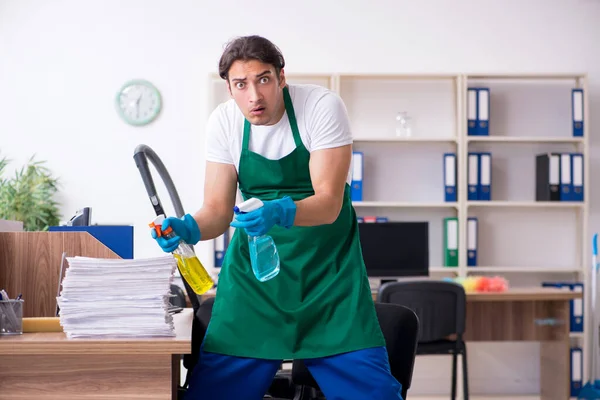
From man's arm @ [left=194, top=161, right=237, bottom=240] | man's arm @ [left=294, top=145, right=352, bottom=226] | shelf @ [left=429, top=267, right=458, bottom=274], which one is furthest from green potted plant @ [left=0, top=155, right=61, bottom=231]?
man's arm @ [left=294, top=145, right=352, bottom=226]

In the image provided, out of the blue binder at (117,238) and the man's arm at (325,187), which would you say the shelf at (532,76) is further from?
the man's arm at (325,187)

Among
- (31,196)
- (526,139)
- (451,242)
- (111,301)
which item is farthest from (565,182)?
(111,301)

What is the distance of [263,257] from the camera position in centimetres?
186

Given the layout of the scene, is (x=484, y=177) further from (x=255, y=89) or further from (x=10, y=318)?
(x=10, y=318)

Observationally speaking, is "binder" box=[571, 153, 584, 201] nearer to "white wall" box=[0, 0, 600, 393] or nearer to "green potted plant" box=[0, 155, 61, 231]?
"white wall" box=[0, 0, 600, 393]

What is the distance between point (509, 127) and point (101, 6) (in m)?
2.97

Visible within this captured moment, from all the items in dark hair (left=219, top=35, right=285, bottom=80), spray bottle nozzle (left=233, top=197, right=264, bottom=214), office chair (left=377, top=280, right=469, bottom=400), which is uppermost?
dark hair (left=219, top=35, right=285, bottom=80)

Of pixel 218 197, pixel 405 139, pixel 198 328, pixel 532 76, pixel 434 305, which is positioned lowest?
pixel 434 305

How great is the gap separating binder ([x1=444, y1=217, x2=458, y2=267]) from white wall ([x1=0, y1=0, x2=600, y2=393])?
2.34 feet

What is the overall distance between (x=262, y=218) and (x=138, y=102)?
4.31 m

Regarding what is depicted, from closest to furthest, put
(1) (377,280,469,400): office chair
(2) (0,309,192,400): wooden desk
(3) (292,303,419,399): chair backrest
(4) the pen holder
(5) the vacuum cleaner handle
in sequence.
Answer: (2) (0,309,192,400): wooden desk < (4) the pen holder < (3) (292,303,419,399): chair backrest < (5) the vacuum cleaner handle < (1) (377,280,469,400): office chair

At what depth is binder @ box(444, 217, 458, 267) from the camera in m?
5.52

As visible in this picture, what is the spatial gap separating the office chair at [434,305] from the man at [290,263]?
8.30 feet

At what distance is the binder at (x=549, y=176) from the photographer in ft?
18.2
